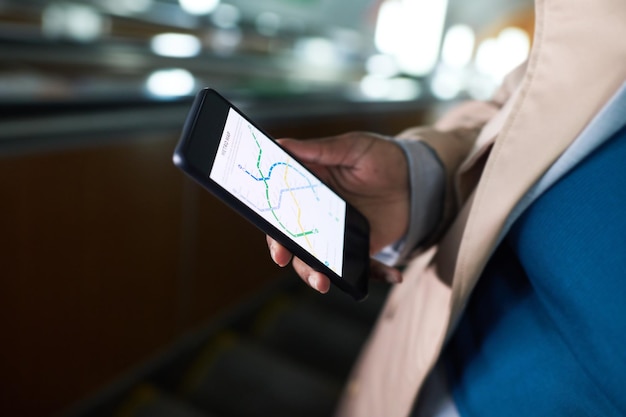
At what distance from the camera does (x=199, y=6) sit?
12.9 ft

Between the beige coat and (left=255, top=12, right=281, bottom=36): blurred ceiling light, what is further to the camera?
(left=255, top=12, right=281, bottom=36): blurred ceiling light

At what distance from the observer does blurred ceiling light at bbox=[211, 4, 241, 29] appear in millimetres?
3958

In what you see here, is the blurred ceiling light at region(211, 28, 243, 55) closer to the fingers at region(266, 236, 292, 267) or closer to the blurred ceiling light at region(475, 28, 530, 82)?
the fingers at region(266, 236, 292, 267)

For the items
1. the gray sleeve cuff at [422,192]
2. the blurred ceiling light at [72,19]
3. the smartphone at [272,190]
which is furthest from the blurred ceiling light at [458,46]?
the smartphone at [272,190]

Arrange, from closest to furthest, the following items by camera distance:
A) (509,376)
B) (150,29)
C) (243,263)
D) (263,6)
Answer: (509,376), (243,263), (150,29), (263,6)

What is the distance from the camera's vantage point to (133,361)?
4.73 ft

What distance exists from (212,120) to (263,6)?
14.1ft

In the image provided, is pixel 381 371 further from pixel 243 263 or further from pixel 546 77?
pixel 243 263

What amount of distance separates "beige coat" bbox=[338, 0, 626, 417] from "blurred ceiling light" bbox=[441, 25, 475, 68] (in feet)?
24.7

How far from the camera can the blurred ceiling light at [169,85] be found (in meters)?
1.51

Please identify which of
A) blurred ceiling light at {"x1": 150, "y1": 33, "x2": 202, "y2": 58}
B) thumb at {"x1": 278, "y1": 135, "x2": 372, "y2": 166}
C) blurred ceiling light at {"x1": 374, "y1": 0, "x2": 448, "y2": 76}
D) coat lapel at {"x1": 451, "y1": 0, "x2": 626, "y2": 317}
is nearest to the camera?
coat lapel at {"x1": 451, "y1": 0, "x2": 626, "y2": 317}

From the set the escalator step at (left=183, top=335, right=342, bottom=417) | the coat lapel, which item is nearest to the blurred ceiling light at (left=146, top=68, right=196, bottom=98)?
the escalator step at (left=183, top=335, right=342, bottom=417)

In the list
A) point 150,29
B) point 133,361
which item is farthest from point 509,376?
point 150,29

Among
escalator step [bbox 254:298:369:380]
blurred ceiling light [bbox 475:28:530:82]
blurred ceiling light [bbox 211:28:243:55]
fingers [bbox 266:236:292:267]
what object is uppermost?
fingers [bbox 266:236:292:267]
